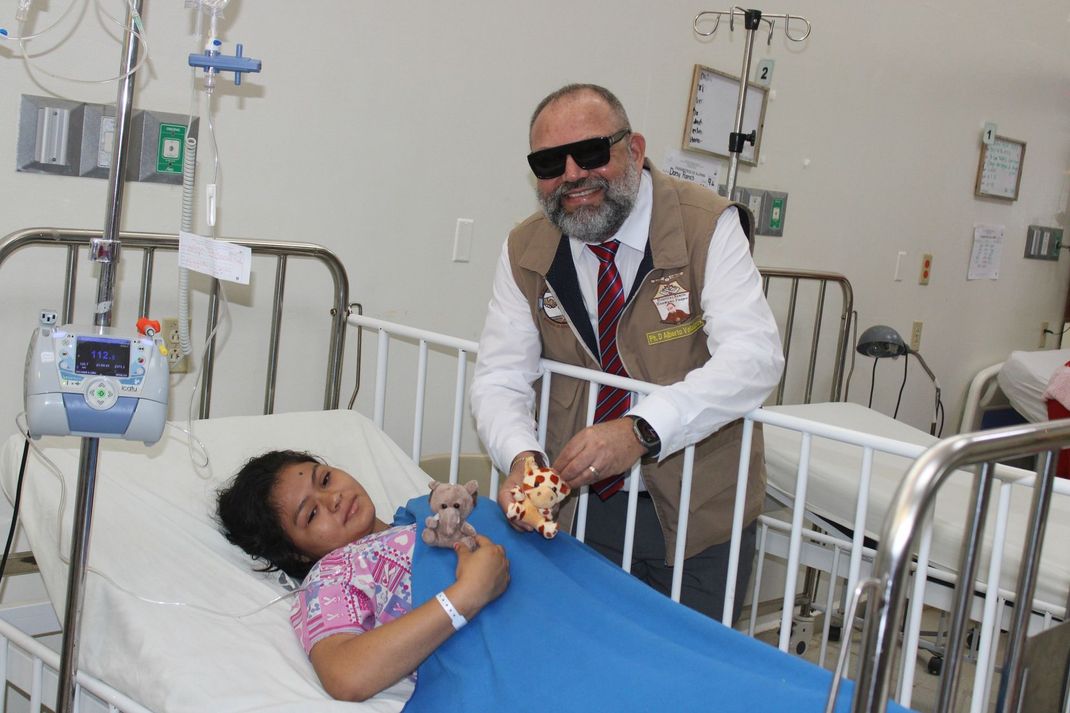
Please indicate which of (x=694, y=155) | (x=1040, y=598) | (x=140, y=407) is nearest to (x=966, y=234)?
(x=694, y=155)

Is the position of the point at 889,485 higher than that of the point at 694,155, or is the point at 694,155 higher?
the point at 694,155

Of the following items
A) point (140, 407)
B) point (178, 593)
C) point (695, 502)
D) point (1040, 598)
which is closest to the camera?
point (140, 407)

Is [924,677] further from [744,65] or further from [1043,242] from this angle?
[1043,242]

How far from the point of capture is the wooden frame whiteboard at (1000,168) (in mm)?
5234

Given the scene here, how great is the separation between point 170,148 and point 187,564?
45.4 inches

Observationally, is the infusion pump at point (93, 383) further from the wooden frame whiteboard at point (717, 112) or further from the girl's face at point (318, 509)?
the wooden frame whiteboard at point (717, 112)

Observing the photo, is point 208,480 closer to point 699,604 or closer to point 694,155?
point 699,604

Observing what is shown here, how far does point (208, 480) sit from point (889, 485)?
188cm

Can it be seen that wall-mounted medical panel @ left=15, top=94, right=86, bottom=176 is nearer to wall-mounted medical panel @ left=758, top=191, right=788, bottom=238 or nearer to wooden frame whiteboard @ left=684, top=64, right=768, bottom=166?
wooden frame whiteboard @ left=684, top=64, right=768, bottom=166

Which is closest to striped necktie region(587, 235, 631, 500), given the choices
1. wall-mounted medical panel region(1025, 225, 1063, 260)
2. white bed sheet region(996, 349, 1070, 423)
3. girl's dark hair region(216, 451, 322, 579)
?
girl's dark hair region(216, 451, 322, 579)

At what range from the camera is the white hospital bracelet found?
1.79 meters

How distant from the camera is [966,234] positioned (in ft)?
17.4

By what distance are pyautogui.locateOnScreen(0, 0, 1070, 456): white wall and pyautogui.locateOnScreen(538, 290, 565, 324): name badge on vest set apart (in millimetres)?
903

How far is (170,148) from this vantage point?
2641mm
